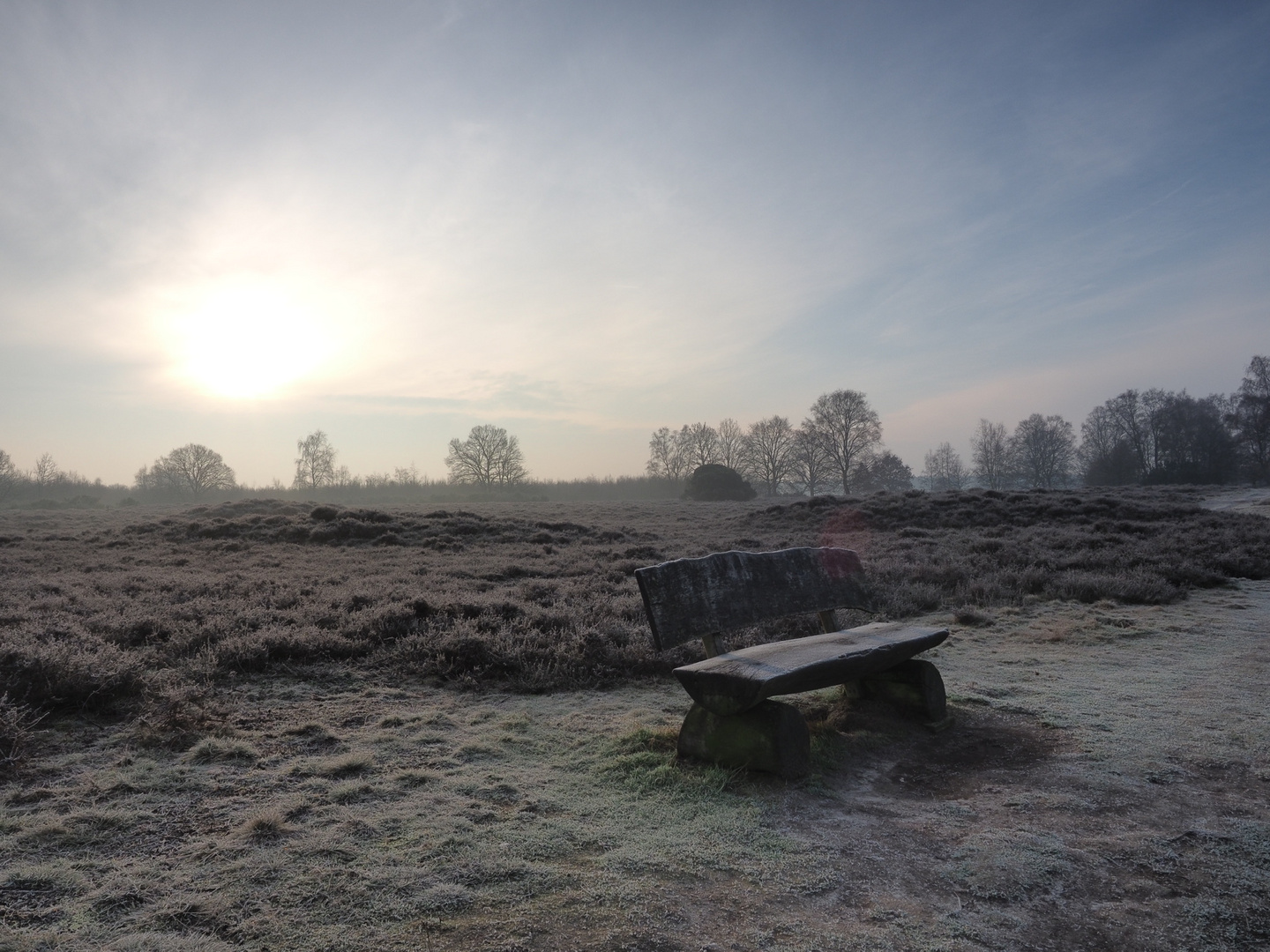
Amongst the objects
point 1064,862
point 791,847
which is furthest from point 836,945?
point 1064,862

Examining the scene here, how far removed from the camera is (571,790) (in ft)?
12.1

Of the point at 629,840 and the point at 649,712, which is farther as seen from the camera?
the point at 649,712

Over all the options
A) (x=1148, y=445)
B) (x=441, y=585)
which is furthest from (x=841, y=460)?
(x=441, y=585)

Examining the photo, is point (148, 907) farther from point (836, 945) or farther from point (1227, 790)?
point (1227, 790)

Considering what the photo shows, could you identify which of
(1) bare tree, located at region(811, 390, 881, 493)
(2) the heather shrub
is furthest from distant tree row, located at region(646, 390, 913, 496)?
(2) the heather shrub

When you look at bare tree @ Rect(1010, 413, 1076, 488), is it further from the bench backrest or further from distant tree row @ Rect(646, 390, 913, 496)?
the bench backrest

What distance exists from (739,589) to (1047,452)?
74.3 meters

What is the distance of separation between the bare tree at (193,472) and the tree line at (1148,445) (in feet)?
253

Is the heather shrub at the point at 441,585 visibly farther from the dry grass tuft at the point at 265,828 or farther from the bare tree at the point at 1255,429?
the bare tree at the point at 1255,429

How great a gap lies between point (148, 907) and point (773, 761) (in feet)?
9.40

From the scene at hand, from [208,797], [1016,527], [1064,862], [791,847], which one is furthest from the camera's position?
[1016,527]

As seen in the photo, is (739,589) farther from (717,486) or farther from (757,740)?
(717,486)

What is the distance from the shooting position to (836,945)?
2.29m

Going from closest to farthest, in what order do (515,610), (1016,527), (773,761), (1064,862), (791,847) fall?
1. (1064,862)
2. (791,847)
3. (773,761)
4. (515,610)
5. (1016,527)
